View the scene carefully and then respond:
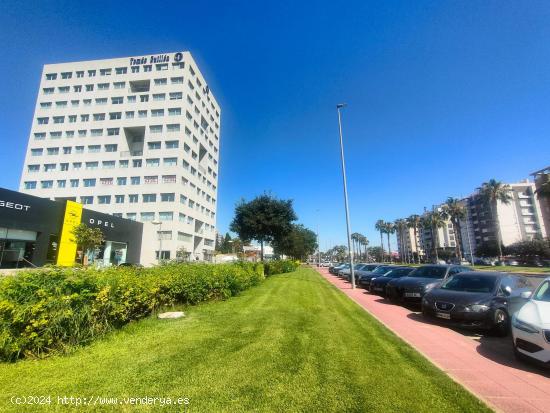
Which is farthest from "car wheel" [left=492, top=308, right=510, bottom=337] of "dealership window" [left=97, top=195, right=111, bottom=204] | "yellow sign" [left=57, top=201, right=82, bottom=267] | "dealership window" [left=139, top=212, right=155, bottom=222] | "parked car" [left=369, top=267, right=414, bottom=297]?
"dealership window" [left=97, top=195, right=111, bottom=204]

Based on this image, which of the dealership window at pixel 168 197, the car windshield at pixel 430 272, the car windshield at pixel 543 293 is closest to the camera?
the car windshield at pixel 543 293

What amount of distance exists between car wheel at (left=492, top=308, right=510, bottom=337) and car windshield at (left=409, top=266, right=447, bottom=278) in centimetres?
443

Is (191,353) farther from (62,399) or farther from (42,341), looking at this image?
(42,341)

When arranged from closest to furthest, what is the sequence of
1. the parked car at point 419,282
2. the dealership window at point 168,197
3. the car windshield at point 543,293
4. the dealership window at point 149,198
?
the car windshield at point 543,293 < the parked car at point 419,282 < the dealership window at point 168,197 < the dealership window at point 149,198

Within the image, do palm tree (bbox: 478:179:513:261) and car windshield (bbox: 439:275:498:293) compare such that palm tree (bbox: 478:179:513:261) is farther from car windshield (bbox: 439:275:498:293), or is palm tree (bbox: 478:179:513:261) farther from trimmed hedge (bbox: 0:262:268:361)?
trimmed hedge (bbox: 0:262:268:361)

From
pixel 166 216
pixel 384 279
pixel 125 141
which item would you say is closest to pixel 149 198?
pixel 166 216

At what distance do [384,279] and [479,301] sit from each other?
7743 millimetres

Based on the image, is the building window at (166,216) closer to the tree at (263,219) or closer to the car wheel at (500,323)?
the tree at (263,219)

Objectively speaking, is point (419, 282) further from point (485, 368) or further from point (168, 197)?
point (168, 197)

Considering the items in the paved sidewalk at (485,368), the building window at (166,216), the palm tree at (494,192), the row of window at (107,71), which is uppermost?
the row of window at (107,71)

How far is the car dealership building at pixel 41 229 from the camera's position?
21266 millimetres

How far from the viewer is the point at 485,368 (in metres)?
4.60

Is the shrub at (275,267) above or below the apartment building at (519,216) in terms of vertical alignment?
below

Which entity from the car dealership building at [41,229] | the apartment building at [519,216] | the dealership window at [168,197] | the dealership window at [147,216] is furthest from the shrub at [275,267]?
the apartment building at [519,216]
